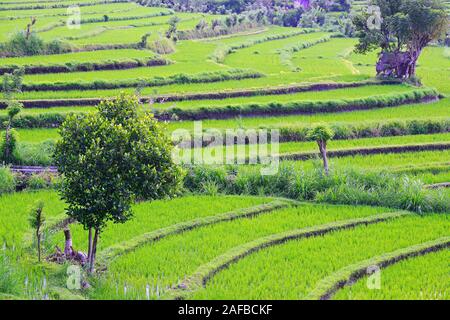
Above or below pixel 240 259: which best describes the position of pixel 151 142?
above

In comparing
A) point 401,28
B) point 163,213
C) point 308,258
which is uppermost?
point 401,28

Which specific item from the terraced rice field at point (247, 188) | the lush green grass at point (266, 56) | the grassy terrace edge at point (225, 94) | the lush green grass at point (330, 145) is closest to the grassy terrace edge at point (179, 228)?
the terraced rice field at point (247, 188)

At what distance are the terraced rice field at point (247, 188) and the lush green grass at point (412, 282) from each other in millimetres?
27

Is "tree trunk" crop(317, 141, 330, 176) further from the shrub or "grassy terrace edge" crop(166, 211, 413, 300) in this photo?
the shrub

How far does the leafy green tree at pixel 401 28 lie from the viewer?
26203mm

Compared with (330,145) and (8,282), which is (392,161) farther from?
(8,282)

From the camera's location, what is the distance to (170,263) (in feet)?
35.1

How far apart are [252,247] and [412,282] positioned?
2.50 meters

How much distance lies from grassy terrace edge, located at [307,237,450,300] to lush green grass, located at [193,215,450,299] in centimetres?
17

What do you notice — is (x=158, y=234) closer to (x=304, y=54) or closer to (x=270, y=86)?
(x=270, y=86)

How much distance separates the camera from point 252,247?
11406mm

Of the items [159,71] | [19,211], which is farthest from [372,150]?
[159,71]

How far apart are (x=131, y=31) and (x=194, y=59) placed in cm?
816
